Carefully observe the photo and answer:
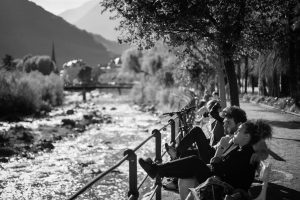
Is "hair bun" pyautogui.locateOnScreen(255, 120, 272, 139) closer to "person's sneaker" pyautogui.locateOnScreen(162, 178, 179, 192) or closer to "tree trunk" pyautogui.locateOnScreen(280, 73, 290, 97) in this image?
"person's sneaker" pyautogui.locateOnScreen(162, 178, 179, 192)

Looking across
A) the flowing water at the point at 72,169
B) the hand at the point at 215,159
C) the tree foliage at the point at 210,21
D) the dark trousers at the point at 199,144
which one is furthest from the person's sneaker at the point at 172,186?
the flowing water at the point at 72,169

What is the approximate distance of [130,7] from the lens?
1217 centimetres

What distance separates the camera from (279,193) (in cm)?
748

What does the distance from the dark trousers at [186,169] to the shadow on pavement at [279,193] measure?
2232 mm

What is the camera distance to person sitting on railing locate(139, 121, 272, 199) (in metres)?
5.20

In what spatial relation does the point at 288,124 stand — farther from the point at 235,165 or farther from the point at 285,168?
the point at 235,165

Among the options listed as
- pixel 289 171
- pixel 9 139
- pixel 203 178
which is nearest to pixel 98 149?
pixel 9 139

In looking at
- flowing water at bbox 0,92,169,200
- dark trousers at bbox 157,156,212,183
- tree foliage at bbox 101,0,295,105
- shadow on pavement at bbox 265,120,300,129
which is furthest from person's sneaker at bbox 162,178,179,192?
shadow on pavement at bbox 265,120,300,129

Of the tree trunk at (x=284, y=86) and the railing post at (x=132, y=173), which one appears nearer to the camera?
the railing post at (x=132, y=173)

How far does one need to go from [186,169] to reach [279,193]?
9.55ft

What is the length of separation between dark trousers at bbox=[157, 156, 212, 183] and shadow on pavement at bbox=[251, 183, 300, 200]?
2.23 meters

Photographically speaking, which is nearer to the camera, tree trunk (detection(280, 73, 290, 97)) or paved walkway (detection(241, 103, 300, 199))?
paved walkway (detection(241, 103, 300, 199))

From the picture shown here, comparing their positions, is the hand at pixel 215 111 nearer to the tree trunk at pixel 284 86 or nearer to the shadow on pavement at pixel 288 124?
the shadow on pavement at pixel 288 124

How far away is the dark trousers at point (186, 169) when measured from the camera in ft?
17.6
